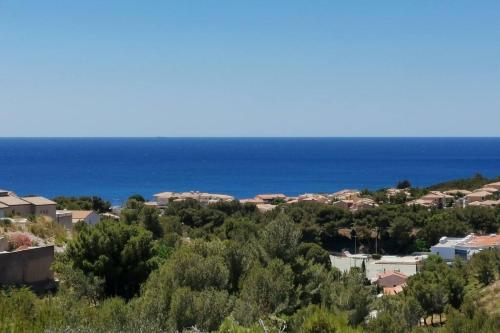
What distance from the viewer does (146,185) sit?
286 feet

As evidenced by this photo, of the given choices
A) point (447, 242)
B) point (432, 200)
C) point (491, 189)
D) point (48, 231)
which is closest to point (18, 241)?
point (48, 231)

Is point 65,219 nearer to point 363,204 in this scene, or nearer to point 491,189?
point 363,204

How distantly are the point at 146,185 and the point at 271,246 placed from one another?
76424 millimetres

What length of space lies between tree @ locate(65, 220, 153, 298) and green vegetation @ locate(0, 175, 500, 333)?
0.02 meters

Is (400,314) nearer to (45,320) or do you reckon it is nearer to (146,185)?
(45,320)

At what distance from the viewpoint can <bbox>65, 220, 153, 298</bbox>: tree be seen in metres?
12.5

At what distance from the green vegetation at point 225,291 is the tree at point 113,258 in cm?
2

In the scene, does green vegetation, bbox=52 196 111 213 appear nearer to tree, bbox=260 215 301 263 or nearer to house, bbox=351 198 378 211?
house, bbox=351 198 378 211

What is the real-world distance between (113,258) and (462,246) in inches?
841

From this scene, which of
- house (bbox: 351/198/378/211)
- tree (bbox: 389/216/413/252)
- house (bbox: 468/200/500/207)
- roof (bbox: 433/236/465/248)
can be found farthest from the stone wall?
house (bbox: 468/200/500/207)

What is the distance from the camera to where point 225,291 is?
32.3 ft

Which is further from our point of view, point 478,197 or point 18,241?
point 478,197

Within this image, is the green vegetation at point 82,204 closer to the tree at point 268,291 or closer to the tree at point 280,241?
the tree at point 280,241

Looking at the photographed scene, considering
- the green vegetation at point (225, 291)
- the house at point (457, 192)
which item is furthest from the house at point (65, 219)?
the house at point (457, 192)
